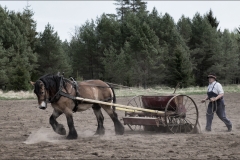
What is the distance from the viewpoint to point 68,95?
9.69 metres

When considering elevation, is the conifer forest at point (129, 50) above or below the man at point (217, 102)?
above

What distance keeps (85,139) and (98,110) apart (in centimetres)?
→ 158

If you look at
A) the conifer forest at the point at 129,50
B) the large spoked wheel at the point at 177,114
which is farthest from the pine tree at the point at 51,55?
the large spoked wheel at the point at 177,114

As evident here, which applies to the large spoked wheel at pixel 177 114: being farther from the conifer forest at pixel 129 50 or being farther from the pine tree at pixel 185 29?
the pine tree at pixel 185 29

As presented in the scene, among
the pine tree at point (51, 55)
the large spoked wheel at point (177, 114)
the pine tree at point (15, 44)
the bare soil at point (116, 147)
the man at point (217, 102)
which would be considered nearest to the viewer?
the bare soil at point (116, 147)

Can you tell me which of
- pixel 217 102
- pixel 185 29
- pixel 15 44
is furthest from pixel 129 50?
pixel 217 102

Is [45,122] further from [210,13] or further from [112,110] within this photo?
[210,13]

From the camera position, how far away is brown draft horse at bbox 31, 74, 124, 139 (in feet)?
31.0

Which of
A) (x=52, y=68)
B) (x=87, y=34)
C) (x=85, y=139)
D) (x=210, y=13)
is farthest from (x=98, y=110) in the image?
(x=210, y=13)

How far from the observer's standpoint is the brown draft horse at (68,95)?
9440mm

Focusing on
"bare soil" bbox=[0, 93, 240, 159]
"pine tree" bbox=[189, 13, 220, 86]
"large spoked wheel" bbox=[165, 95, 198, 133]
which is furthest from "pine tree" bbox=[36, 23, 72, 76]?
"large spoked wheel" bbox=[165, 95, 198, 133]

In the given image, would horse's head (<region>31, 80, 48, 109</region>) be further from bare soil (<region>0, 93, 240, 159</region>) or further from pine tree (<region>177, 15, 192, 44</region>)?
pine tree (<region>177, 15, 192, 44</region>)

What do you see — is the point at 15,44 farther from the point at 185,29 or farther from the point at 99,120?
the point at 99,120

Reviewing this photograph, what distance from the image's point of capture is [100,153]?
7.29 meters
